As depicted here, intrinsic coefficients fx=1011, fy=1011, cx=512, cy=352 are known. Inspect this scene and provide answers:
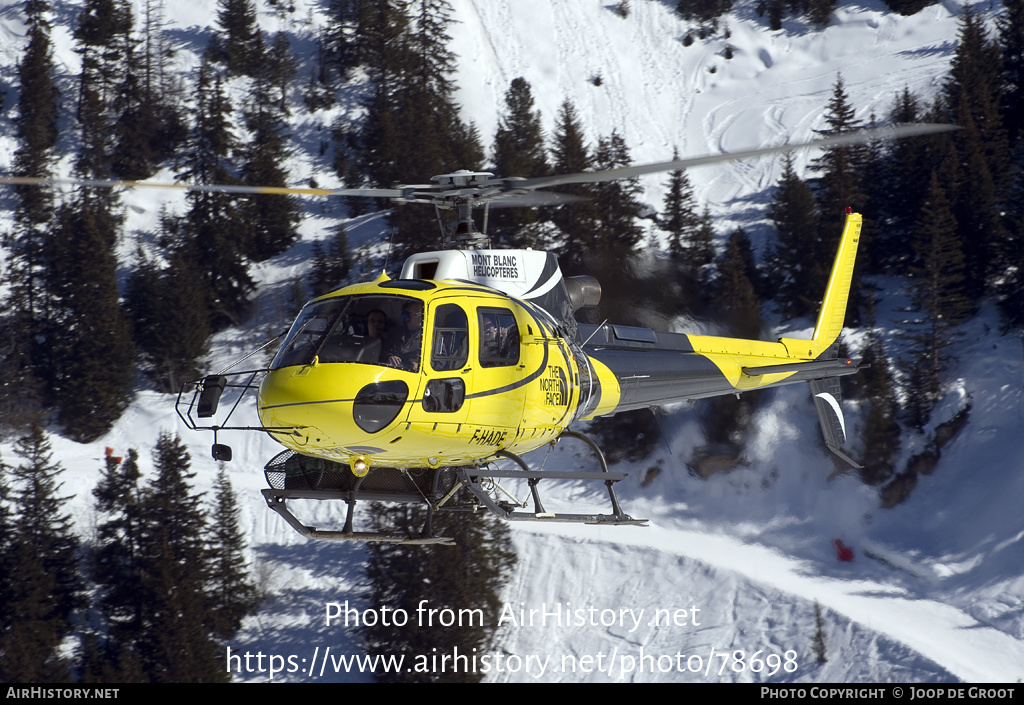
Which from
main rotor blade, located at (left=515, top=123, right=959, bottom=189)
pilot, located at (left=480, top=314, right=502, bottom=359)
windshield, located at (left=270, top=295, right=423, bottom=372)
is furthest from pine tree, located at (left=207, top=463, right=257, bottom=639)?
main rotor blade, located at (left=515, top=123, right=959, bottom=189)

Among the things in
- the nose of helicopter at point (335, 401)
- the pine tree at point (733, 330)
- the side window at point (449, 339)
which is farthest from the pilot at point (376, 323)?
the pine tree at point (733, 330)

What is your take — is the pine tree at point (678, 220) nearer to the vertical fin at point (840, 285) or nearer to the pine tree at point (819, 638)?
the pine tree at point (819, 638)

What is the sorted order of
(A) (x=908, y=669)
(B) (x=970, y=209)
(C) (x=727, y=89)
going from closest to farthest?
(A) (x=908, y=669)
(B) (x=970, y=209)
(C) (x=727, y=89)

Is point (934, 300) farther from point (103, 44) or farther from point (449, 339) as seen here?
point (103, 44)

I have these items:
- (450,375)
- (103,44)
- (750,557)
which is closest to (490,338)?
(450,375)

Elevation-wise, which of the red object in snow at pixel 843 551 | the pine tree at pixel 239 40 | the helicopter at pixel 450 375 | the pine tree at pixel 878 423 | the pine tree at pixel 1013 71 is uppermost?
the pine tree at pixel 239 40

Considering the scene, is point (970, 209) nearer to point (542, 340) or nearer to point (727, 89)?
point (727, 89)

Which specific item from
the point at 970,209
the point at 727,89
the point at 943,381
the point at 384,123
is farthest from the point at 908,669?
the point at 727,89
